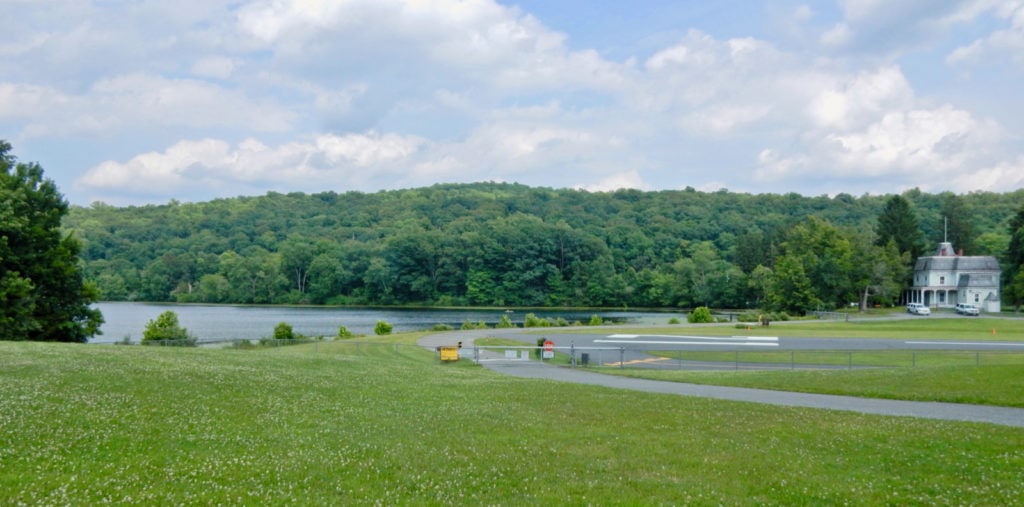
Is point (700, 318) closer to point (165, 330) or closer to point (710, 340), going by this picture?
point (710, 340)

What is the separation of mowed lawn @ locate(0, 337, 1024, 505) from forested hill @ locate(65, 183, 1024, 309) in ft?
345

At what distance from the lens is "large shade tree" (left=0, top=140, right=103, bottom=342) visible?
37375 millimetres

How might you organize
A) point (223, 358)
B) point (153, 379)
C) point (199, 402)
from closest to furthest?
point (199, 402) → point (153, 379) → point (223, 358)

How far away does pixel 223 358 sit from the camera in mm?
23156

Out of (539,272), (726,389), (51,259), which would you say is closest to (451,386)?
(726,389)

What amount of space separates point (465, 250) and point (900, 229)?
79.6 meters

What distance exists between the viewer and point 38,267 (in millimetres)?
40750

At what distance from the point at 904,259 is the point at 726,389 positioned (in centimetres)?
9419

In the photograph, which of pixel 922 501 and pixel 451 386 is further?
pixel 451 386

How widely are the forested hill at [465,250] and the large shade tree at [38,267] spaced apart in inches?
3742

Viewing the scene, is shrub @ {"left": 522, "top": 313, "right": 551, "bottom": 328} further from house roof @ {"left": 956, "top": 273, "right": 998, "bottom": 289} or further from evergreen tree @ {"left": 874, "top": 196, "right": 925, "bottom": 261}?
evergreen tree @ {"left": 874, "top": 196, "right": 925, "bottom": 261}

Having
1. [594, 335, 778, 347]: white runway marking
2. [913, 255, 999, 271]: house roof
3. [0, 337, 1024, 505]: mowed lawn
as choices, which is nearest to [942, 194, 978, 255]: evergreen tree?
[913, 255, 999, 271]: house roof

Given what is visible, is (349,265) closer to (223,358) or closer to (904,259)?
(904,259)

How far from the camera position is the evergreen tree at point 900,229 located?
107 metres
